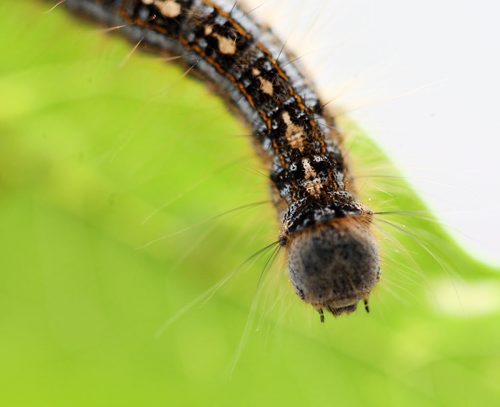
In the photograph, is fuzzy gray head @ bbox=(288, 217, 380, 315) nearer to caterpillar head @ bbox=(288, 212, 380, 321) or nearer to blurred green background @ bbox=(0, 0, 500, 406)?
caterpillar head @ bbox=(288, 212, 380, 321)

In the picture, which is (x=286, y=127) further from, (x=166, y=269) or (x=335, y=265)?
(x=166, y=269)

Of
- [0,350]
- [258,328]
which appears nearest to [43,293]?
[0,350]

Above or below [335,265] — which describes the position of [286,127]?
above

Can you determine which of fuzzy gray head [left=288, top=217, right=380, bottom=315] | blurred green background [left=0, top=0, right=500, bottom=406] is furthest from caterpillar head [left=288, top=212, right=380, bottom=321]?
blurred green background [left=0, top=0, right=500, bottom=406]

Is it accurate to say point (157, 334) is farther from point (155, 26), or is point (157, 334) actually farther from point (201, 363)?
point (155, 26)

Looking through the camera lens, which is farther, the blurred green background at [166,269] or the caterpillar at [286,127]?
the blurred green background at [166,269]

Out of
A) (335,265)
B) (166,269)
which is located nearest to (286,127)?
(335,265)

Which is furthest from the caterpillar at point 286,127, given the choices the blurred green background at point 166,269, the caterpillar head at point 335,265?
the blurred green background at point 166,269

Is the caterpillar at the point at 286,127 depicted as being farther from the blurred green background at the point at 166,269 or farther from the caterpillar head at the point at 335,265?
the blurred green background at the point at 166,269
